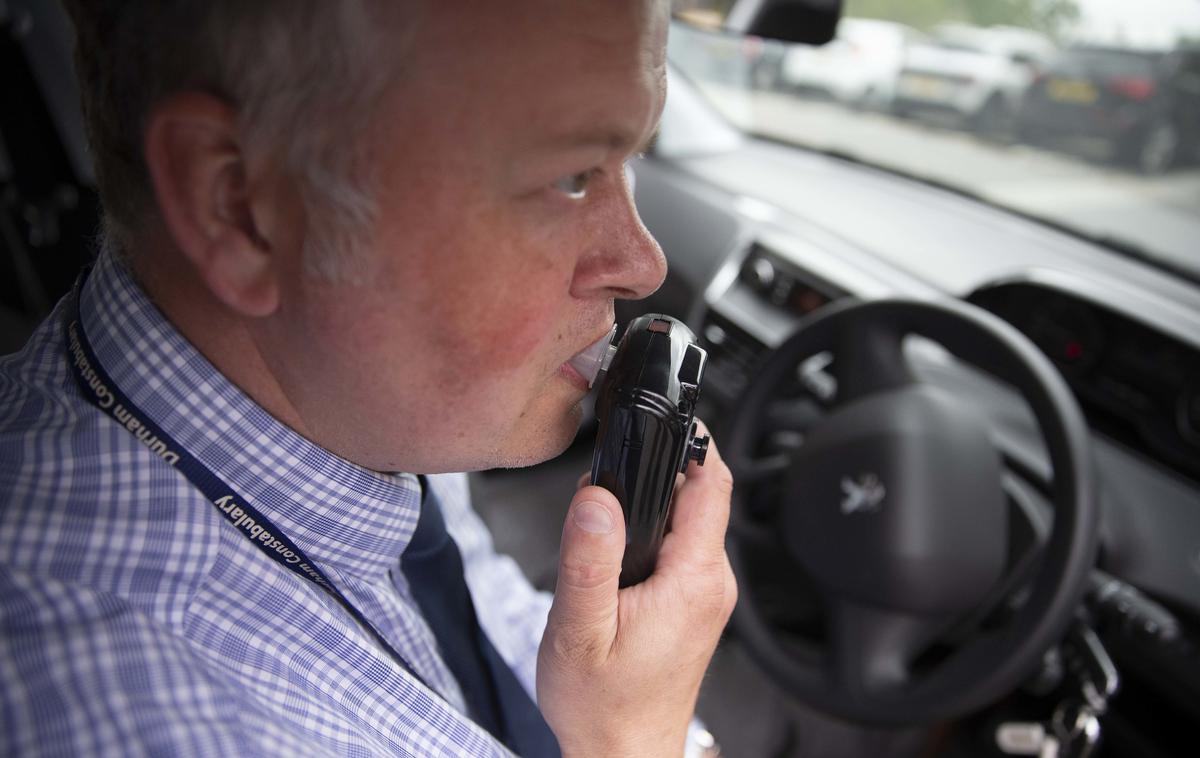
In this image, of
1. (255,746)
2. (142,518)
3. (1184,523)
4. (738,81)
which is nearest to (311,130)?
(142,518)

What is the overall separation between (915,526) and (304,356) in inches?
43.9

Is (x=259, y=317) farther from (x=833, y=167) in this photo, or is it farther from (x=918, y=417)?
(x=833, y=167)

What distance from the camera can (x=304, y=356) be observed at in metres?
0.81

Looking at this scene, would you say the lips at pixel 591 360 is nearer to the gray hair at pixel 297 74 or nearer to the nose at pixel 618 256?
the nose at pixel 618 256

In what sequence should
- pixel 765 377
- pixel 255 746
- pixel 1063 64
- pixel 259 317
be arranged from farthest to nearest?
pixel 1063 64
pixel 765 377
pixel 259 317
pixel 255 746

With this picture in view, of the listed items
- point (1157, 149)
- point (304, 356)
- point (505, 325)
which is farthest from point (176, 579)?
point (1157, 149)

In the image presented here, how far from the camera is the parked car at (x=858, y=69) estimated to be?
3.77 m

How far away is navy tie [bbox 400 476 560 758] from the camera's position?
3.50ft

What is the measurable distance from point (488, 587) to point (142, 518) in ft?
2.24

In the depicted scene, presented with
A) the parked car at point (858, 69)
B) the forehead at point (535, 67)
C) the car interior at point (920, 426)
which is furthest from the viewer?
the parked car at point (858, 69)

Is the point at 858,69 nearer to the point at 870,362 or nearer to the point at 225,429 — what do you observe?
the point at 870,362

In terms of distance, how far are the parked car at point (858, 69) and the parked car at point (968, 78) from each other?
0.21 ft

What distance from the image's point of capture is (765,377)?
1.88m

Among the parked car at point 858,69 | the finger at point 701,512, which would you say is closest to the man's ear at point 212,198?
the finger at point 701,512
